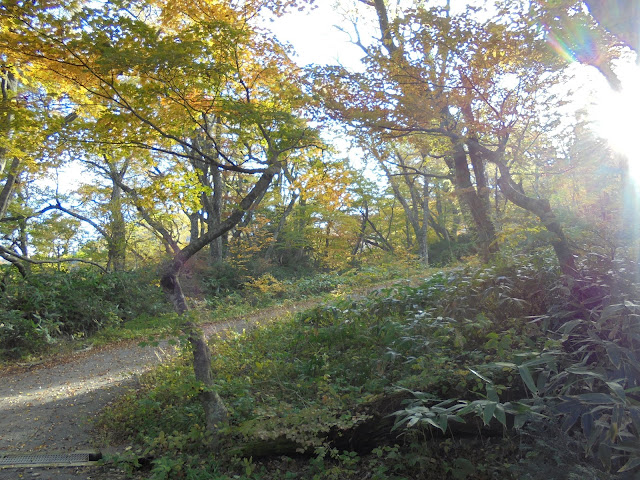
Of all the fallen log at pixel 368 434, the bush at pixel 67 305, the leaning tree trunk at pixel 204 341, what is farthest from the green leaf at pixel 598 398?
the bush at pixel 67 305

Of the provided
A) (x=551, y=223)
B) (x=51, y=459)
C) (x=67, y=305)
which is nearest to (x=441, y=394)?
(x=551, y=223)

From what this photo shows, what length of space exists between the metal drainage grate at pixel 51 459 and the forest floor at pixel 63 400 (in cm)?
7

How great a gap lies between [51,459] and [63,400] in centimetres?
203

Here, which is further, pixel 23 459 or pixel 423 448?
pixel 23 459

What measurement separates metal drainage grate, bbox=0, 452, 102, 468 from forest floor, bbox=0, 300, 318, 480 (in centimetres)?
7

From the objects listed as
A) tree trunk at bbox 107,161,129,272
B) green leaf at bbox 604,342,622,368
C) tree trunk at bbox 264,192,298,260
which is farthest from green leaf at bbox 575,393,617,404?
tree trunk at bbox 264,192,298,260

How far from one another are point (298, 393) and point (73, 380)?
4.70m

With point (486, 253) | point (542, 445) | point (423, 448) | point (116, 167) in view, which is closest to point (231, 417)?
point (423, 448)

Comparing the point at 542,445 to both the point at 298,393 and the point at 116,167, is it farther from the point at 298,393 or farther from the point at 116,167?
the point at 116,167

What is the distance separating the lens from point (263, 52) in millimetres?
5977

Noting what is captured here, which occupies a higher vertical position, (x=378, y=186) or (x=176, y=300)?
(x=378, y=186)

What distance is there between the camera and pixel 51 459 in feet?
12.6

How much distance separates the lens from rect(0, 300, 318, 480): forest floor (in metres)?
4.06

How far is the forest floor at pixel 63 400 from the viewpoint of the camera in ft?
13.3
